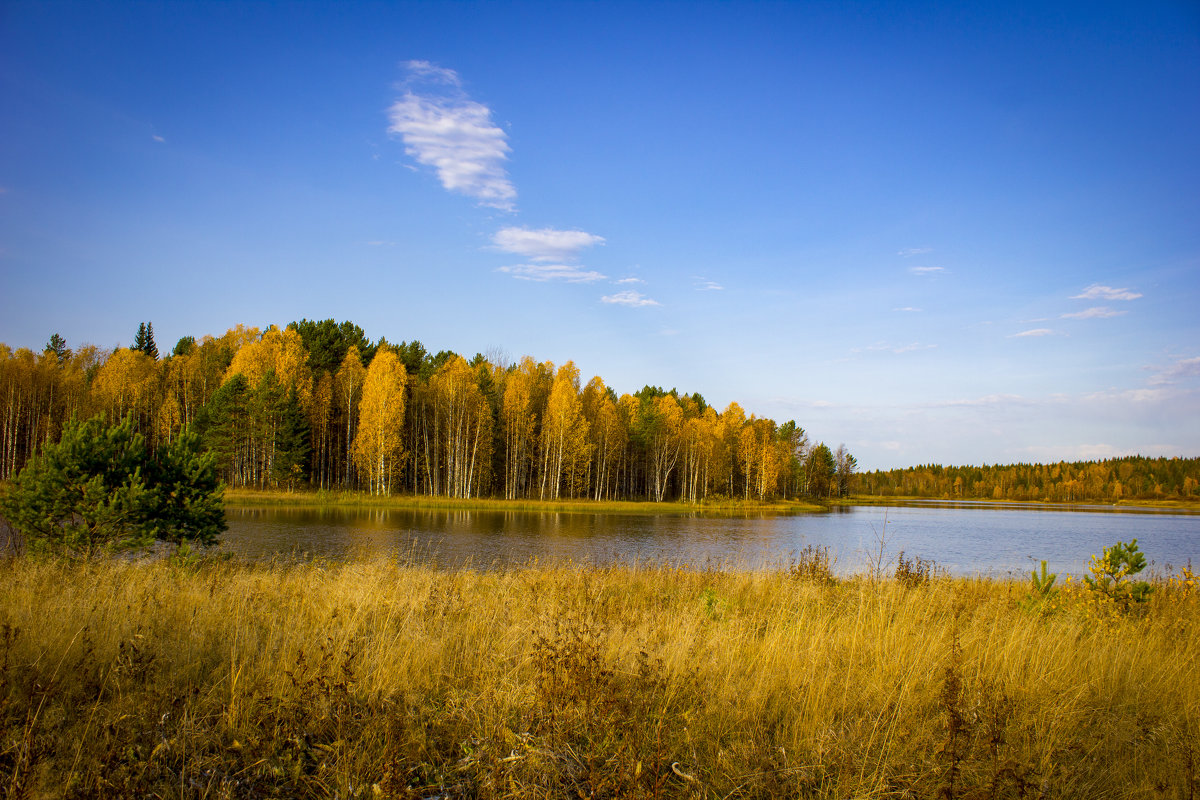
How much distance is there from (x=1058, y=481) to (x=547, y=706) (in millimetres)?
176065

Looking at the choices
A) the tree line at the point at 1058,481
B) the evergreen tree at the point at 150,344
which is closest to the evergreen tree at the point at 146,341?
the evergreen tree at the point at 150,344

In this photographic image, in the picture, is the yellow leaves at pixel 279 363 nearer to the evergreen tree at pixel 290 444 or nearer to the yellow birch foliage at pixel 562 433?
the evergreen tree at pixel 290 444

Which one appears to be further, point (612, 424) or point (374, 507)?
point (612, 424)

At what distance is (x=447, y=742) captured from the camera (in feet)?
11.5

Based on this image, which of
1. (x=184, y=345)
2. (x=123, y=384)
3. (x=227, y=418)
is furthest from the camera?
(x=184, y=345)

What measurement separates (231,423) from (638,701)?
43.8 m

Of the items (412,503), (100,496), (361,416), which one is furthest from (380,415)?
(100,496)

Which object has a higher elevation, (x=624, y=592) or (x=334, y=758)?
(x=334, y=758)

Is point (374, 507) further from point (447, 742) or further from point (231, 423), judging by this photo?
point (447, 742)

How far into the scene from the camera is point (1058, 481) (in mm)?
142000

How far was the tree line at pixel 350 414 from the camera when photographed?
4059 centimetres

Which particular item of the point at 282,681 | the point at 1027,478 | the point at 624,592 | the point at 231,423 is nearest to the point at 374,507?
the point at 231,423

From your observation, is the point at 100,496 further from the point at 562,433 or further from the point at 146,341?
the point at 146,341

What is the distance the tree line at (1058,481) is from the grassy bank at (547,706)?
456 ft
